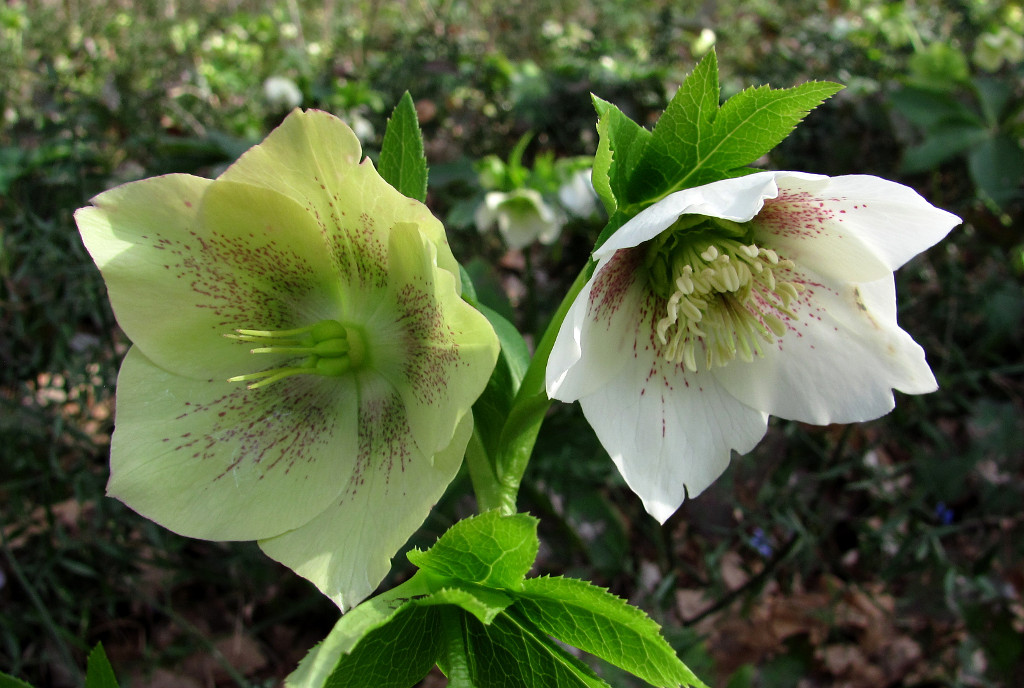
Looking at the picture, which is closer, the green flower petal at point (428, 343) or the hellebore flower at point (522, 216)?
the green flower petal at point (428, 343)

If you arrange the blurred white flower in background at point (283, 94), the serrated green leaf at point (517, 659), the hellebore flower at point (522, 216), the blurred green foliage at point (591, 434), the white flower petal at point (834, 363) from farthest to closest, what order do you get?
the blurred white flower in background at point (283, 94)
the hellebore flower at point (522, 216)
the blurred green foliage at point (591, 434)
the white flower petal at point (834, 363)
the serrated green leaf at point (517, 659)

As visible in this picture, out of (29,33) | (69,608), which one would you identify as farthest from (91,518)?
(29,33)

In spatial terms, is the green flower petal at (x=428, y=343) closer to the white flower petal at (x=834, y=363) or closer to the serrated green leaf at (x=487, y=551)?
the serrated green leaf at (x=487, y=551)

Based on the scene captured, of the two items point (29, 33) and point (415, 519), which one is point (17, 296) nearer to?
point (415, 519)


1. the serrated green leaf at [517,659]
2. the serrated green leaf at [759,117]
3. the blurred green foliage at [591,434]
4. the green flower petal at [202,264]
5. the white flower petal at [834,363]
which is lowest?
the blurred green foliage at [591,434]

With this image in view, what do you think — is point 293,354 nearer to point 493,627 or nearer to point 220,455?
point 220,455

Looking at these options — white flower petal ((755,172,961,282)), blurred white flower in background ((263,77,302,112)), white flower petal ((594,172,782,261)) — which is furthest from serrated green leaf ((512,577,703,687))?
blurred white flower in background ((263,77,302,112))

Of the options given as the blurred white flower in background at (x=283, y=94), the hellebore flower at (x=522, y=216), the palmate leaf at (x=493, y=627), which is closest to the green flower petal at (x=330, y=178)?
the palmate leaf at (x=493, y=627)

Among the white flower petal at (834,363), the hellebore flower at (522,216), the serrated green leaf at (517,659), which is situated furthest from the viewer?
the hellebore flower at (522,216)
